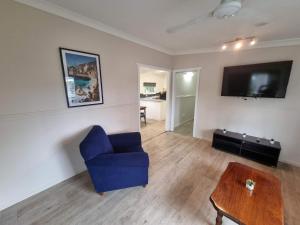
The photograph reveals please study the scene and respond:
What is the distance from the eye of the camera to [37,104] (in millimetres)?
1836

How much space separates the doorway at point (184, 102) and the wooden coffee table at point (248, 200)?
244cm

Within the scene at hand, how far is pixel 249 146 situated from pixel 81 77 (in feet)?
11.6

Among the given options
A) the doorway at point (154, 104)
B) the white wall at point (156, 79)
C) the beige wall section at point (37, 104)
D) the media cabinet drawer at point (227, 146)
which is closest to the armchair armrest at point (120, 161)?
the beige wall section at point (37, 104)

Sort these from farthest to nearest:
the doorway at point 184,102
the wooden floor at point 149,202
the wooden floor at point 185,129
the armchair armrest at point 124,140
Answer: the wooden floor at point 185,129 < the doorway at point 184,102 < the armchair armrest at point 124,140 < the wooden floor at point 149,202

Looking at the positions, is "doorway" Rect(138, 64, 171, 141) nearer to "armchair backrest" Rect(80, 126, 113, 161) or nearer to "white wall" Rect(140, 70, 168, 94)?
"white wall" Rect(140, 70, 168, 94)

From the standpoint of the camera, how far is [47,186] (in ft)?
6.75

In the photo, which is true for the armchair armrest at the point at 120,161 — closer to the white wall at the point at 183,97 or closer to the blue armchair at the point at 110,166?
the blue armchair at the point at 110,166

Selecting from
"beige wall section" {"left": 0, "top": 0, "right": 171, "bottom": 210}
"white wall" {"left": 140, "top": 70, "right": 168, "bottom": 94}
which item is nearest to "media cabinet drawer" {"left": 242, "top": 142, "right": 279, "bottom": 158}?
"beige wall section" {"left": 0, "top": 0, "right": 171, "bottom": 210}

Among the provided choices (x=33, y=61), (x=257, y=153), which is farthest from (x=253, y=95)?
(x=33, y=61)

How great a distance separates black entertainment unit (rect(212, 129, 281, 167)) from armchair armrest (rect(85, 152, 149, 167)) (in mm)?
2226

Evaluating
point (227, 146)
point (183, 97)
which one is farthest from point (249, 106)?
point (183, 97)

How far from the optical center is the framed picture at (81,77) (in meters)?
2.03

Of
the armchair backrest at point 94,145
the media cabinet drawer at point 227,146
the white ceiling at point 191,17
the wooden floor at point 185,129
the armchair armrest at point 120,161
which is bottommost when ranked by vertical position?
the wooden floor at point 185,129

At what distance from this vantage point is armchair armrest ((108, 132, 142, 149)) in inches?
95.4
